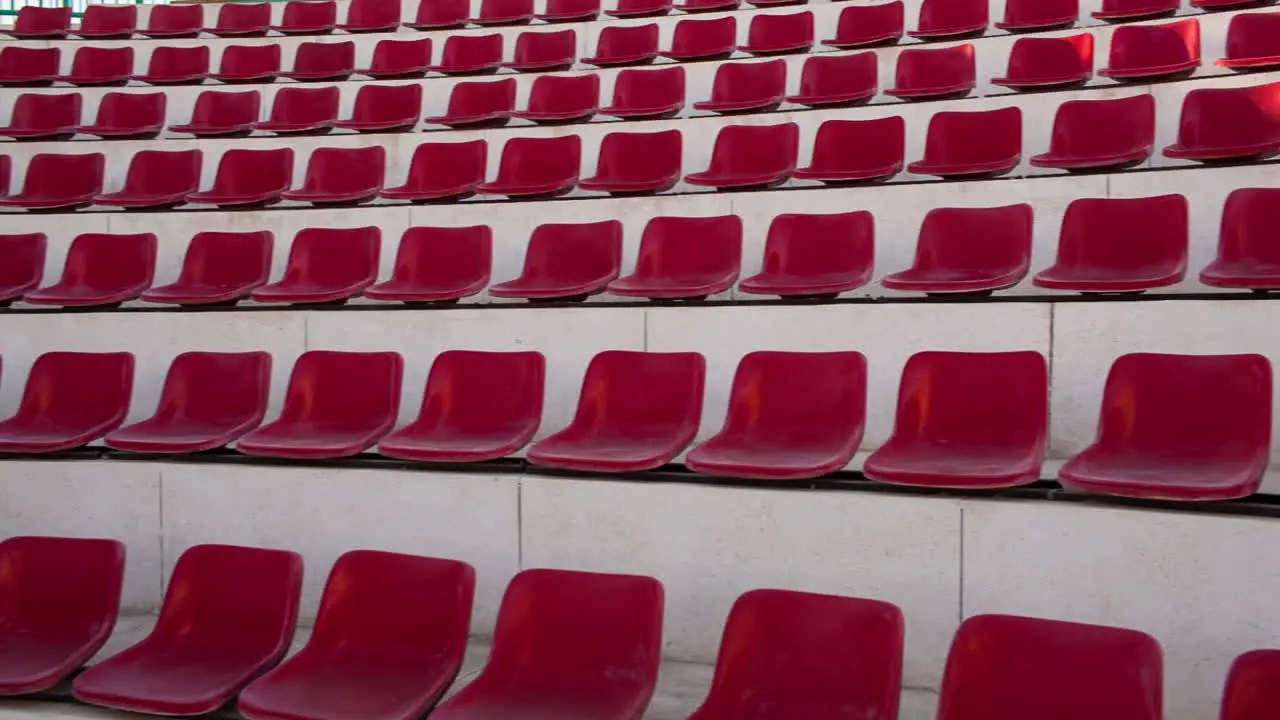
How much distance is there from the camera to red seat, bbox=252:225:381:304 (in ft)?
Answer: 9.00

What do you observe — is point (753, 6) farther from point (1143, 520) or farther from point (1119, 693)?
point (1119, 693)

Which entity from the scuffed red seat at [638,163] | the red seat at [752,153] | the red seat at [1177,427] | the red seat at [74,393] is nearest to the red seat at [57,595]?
the red seat at [74,393]

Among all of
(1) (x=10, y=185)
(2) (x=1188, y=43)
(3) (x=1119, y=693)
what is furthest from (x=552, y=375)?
(1) (x=10, y=185)

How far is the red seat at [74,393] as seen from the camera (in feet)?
7.64

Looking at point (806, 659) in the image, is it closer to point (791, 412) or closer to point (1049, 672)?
point (1049, 672)

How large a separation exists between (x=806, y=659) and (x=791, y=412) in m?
0.67

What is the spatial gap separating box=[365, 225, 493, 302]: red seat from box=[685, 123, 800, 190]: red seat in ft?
2.04

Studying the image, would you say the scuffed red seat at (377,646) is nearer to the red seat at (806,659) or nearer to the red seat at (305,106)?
the red seat at (806,659)

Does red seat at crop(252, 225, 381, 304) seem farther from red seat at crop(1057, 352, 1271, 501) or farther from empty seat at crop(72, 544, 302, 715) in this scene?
red seat at crop(1057, 352, 1271, 501)

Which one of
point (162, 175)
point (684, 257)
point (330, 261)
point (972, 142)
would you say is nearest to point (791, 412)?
point (684, 257)

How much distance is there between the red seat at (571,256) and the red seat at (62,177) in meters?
1.64

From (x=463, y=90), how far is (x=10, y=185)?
1531 millimetres

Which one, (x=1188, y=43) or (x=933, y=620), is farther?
(x=1188, y=43)

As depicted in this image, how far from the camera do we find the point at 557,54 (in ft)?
13.9
